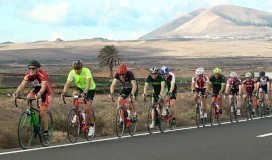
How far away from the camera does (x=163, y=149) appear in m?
11.4

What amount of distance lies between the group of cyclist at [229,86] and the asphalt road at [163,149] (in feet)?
14.4

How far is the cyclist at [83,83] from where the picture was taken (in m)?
12.7

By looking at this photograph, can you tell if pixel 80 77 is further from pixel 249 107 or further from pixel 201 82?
pixel 249 107

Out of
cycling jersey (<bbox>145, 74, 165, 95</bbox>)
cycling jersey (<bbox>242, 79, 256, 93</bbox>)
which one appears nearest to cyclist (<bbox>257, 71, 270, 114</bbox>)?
cycling jersey (<bbox>242, 79, 256, 93</bbox>)

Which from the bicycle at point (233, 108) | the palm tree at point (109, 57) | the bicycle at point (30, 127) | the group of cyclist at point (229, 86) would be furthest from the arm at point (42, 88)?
the palm tree at point (109, 57)

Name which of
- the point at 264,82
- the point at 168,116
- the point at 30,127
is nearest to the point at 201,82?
the point at 168,116

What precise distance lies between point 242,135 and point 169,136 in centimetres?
193

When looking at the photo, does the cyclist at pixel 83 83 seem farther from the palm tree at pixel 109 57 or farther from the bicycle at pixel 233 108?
the palm tree at pixel 109 57

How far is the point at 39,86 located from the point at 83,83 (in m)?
1.25

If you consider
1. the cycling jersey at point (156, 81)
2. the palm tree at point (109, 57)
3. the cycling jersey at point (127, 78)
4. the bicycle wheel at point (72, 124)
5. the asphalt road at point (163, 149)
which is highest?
the cycling jersey at point (127, 78)

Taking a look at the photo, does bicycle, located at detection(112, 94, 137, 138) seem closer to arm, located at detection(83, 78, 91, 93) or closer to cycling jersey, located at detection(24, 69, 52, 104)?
arm, located at detection(83, 78, 91, 93)

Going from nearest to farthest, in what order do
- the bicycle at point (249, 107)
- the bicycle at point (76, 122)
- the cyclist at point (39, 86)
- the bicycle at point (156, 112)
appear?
the cyclist at point (39, 86) < the bicycle at point (76, 122) < the bicycle at point (156, 112) < the bicycle at point (249, 107)

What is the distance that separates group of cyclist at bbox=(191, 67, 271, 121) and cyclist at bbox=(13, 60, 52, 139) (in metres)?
7.29

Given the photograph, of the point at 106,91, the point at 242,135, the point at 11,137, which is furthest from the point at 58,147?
the point at 106,91
